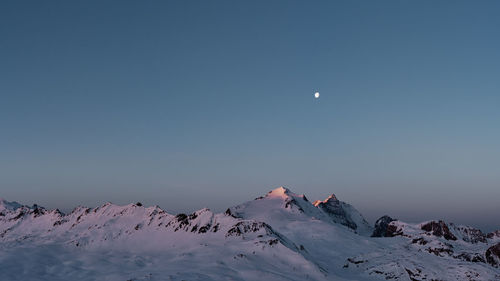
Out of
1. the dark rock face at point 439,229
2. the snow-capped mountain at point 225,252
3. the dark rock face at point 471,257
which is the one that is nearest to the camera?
the snow-capped mountain at point 225,252

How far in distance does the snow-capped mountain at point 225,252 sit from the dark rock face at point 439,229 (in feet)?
1.63

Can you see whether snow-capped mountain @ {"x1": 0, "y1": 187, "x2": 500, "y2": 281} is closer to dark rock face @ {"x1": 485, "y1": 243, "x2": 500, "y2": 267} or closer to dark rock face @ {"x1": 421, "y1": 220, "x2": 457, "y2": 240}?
dark rock face @ {"x1": 485, "y1": 243, "x2": 500, "y2": 267}

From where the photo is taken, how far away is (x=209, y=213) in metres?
140

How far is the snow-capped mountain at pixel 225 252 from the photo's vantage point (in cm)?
8688

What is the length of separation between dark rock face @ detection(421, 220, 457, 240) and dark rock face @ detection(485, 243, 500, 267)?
4531cm

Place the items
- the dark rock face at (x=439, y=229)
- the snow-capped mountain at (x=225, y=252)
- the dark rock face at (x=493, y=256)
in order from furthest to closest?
the dark rock face at (x=439, y=229), the dark rock face at (x=493, y=256), the snow-capped mountain at (x=225, y=252)

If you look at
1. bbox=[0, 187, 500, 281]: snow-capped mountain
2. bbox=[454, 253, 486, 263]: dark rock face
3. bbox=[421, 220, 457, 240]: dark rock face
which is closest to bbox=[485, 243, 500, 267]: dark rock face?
bbox=[0, 187, 500, 281]: snow-capped mountain

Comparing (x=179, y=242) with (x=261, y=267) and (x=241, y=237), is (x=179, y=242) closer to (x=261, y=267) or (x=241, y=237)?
(x=241, y=237)

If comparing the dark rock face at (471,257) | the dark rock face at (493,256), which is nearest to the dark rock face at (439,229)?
the dark rock face at (493,256)

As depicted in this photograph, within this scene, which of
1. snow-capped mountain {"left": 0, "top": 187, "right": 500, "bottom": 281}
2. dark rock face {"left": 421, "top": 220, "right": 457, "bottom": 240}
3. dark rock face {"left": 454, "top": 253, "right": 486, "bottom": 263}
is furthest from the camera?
dark rock face {"left": 421, "top": 220, "right": 457, "bottom": 240}

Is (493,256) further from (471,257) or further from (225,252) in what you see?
(225,252)

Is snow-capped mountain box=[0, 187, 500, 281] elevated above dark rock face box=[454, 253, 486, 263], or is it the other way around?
snow-capped mountain box=[0, 187, 500, 281]

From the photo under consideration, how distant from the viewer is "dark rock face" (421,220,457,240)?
18257cm

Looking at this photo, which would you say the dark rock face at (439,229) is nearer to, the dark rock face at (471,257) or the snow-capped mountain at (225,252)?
the snow-capped mountain at (225,252)
